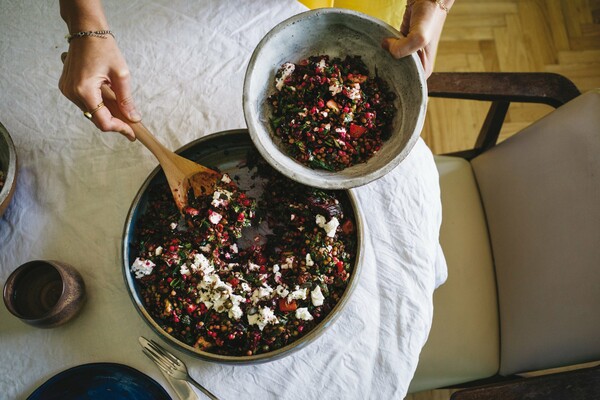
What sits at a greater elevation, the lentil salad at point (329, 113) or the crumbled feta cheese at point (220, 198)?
the lentil salad at point (329, 113)

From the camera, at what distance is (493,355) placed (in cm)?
129

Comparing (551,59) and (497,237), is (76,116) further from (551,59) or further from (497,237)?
(551,59)

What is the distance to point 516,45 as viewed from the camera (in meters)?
2.21

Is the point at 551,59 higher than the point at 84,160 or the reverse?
the reverse

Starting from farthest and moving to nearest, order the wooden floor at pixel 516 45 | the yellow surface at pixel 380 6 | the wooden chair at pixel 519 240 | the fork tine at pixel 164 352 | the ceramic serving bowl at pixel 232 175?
the wooden floor at pixel 516 45 < the yellow surface at pixel 380 6 < the wooden chair at pixel 519 240 < the fork tine at pixel 164 352 < the ceramic serving bowl at pixel 232 175

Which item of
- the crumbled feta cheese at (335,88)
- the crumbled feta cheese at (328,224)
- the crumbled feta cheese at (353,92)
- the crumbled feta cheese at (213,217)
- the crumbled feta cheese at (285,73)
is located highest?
the crumbled feta cheese at (285,73)

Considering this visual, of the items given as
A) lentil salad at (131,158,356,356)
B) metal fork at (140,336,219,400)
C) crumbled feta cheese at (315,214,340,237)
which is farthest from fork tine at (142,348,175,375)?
crumbled feta cheese at (315,214,340,237)

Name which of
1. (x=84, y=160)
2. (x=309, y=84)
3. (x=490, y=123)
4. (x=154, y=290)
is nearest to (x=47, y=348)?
(x=154, y=290)

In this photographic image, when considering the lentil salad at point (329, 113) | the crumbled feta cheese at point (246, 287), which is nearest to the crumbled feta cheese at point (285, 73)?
the lentil salad at point (329, 113)

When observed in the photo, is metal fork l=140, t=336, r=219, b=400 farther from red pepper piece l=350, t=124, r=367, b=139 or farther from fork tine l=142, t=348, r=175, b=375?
red pepper piece l=350, t=124, r=367, b=139

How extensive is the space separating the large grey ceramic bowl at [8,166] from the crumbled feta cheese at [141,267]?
0.31 meters

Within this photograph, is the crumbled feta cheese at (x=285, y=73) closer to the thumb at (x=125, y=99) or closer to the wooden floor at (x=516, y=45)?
the thumb at (x=125, y=99)

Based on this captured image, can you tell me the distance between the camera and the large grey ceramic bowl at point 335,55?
84cm

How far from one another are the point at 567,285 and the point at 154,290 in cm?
95
